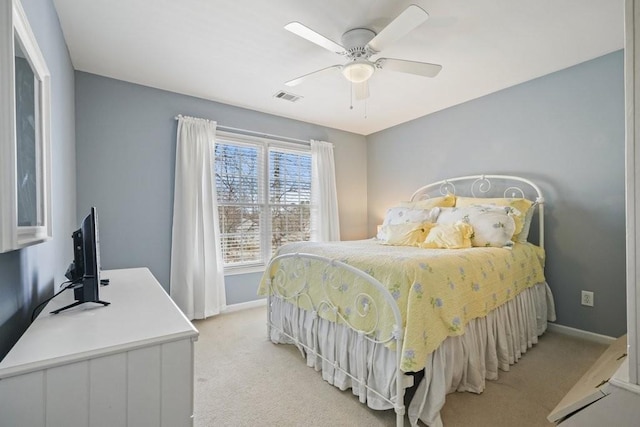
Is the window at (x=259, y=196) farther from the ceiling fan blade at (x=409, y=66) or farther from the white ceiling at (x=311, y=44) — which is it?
the ceiling fan blade at (x=409, y=66)

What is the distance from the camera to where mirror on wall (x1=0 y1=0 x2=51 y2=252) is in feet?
2.70

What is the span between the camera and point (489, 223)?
249 cm

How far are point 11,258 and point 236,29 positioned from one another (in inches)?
74.6

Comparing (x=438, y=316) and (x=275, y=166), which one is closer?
(x=438, y=316)

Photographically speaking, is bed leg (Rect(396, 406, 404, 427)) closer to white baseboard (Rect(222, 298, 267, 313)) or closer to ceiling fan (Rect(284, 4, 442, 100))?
ceiling fan (Rect(284, 4, 442, 100))

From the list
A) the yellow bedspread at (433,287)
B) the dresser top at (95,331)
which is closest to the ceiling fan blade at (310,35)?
the yellow bedspread at (433,287)

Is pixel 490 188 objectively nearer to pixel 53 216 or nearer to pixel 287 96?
pixel 287 96

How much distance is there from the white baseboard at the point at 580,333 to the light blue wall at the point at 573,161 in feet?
0.13

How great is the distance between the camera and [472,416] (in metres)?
1.59

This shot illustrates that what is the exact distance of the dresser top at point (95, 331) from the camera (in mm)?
778

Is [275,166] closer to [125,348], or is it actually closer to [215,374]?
[215,374]

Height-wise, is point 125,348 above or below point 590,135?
below

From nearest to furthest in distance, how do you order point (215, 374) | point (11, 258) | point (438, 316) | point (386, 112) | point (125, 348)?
1. point (125, 348)
2. point (11, 258)
3. point (438, 316)
4. point (215, 374)
5. point (386, 112)

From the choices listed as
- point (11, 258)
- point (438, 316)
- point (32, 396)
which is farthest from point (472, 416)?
point (11, 258)
